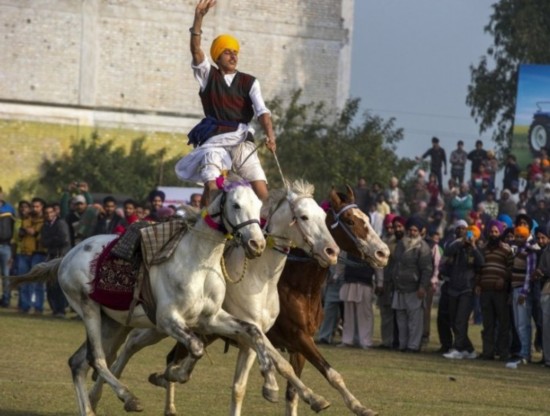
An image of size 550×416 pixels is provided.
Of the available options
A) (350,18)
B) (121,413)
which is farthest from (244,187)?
(350,18)

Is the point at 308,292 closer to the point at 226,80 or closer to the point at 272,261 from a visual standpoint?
the point at 272,261

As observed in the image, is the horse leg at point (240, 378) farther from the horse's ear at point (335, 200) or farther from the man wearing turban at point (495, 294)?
the man wearing turban at point (495, 294)

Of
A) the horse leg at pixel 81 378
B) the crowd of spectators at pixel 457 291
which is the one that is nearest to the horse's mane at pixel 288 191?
the horse leg at pixel 81 378

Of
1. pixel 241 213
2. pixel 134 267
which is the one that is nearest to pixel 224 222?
pixel 241 213

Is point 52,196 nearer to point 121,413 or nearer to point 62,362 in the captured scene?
point 62,362

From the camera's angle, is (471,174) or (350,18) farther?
(350,18)

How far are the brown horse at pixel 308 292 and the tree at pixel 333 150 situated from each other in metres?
33.4

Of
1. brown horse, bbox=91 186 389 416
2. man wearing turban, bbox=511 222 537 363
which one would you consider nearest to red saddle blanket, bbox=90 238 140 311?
brown horse, bbox=91 186 389 416

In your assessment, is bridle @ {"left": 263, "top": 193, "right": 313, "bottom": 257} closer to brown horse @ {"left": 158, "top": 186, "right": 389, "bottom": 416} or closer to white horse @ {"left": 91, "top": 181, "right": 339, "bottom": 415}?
white horse @ {"left": 91, "top": 181, "right": 339, "bottom": 415}

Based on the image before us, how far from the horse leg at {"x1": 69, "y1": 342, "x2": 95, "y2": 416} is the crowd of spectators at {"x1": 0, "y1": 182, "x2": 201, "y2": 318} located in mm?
13455

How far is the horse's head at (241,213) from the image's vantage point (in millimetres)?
13523

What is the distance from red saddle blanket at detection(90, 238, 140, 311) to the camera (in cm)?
1466

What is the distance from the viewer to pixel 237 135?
15297mm

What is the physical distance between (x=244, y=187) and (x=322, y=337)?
13.3m
